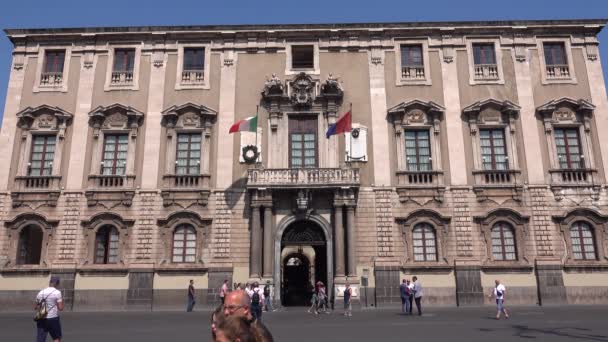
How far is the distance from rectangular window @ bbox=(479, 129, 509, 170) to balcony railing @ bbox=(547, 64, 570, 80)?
461 cm

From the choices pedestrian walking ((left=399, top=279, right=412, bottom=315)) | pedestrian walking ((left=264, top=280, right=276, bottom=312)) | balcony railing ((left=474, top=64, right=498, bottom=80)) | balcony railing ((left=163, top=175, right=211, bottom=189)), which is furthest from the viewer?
balcony railing ((left=474, top=64, right=498, bottom=80))

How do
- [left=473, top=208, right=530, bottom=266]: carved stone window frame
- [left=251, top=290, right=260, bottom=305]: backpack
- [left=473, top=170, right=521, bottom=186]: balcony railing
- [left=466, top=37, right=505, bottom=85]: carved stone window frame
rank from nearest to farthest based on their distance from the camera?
[left=251, top=290, right=260, bottom=305]: backpack < [left=473, top=208, right=530, bottom=266]: carved stone window frame < [left=473, top=170, right=521, bottom=186]: balcony railing < [left=466, top=37, right=505, bottom=85]: carved stone window frame

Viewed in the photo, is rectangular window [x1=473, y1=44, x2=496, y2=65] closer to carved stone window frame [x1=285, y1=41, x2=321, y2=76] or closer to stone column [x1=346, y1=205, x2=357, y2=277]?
carved stone window frame [x1=285, y1=41, x2=321, y2=76]

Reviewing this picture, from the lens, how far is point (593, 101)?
27.3 metres

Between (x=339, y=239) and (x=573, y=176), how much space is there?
13.3 meters

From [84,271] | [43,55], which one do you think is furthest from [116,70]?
[84,271]

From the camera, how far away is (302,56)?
29.4 metres

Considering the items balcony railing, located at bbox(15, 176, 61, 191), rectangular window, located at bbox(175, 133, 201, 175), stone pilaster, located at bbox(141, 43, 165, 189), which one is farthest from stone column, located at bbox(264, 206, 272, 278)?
balcony railing, located at bbox(15, 176, 61, 191)

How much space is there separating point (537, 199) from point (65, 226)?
2550 cm

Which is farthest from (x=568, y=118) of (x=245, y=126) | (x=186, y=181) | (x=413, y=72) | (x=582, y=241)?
(x=186, y=181)

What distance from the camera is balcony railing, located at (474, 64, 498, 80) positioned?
2794cm

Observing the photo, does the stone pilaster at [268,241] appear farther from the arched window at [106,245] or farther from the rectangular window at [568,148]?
the rectangular window at [568,148]

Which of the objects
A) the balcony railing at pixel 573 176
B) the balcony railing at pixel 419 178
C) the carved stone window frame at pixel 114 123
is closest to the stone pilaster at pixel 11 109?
the carved stone window frame at pixel 114 123

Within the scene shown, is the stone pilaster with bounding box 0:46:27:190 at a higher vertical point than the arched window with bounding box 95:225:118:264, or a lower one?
higher
